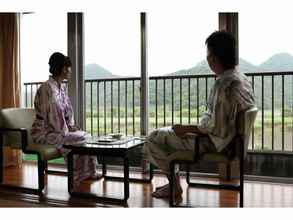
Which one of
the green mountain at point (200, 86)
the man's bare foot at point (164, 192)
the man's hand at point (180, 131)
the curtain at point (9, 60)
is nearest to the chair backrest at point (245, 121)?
the man's hand at point (180, 131)

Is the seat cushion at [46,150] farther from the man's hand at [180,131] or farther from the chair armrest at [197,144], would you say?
the chair armrest at [197,144]

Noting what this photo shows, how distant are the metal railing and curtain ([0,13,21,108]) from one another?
953 millimetres

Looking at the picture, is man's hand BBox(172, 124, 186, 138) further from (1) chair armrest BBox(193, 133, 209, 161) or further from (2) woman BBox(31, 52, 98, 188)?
(2) woman BBox(31, 52, 98, 188)

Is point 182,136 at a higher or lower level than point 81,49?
lower

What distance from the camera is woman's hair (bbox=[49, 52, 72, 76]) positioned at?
3.44m

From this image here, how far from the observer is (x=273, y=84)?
171 inches

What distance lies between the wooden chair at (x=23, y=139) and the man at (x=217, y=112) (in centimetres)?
93

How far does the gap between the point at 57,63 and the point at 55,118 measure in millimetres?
543

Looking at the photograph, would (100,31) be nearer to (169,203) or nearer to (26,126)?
(26,126)

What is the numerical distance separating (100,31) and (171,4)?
1079mm

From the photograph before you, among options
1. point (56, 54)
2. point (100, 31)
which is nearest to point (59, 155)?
point (56, 54)

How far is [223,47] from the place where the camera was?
2705 millimetres

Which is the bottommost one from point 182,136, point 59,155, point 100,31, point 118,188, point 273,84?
point 118,188

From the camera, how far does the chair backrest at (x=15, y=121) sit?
3486 mm
